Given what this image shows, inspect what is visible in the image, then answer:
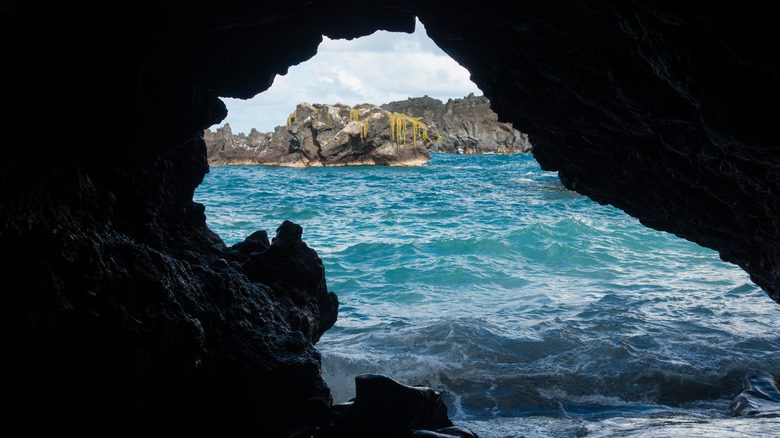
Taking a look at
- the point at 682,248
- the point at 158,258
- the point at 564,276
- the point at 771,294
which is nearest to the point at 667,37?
the point at 158,258

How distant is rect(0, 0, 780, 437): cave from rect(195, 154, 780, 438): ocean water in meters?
1.44

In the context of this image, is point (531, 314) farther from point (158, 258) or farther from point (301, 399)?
point (158, 258)

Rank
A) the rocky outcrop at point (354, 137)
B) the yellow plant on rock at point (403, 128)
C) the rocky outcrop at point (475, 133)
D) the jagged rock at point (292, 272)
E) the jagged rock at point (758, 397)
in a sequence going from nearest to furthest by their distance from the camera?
the jagged rock at point (758, 397) < the jagged rock at point (292, 272) < the rocky outcrop at point (354, 137) < the yellow plant on rock at point (403, 128) < the rocky outcrop at point (475, 133)

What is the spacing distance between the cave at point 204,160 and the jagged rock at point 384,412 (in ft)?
0.72

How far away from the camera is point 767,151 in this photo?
246 cm

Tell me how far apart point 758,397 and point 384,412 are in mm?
3577

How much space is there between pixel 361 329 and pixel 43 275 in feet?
18.9

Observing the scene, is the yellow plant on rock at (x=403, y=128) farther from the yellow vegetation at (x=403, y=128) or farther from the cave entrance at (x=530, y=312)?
the cave entrance at (x=530, y=312)

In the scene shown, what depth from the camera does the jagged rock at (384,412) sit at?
11.4 ft

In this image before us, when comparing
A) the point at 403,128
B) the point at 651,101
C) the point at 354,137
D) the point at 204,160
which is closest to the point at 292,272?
the point at 204,160

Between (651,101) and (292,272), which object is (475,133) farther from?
(651,101)

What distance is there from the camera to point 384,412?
3.52m

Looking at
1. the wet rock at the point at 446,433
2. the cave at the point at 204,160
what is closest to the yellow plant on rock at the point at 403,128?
the cave at the point at 204,160

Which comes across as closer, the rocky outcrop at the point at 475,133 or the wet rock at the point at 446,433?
the wet rock at the point at 446,433
